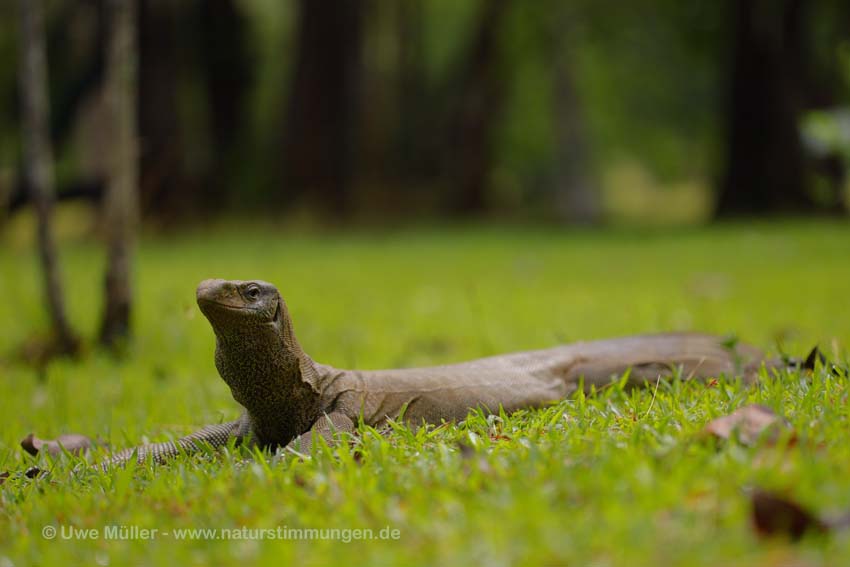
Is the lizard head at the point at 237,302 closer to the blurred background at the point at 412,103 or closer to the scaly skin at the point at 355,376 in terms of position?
the scaly skin at the point at 355,376

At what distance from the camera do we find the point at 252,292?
3.46 meters

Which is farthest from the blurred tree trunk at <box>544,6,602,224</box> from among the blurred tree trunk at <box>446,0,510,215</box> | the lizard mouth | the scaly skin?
the lizard mouth

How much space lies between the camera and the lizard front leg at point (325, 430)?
3.40m

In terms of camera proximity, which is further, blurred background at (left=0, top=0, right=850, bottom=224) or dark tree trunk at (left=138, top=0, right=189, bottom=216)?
blurred background at (left=0, top=0, right=850, bottom=224)

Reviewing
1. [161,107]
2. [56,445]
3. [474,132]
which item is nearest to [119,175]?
[56,445]

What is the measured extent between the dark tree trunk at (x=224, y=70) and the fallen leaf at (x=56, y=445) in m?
18.9

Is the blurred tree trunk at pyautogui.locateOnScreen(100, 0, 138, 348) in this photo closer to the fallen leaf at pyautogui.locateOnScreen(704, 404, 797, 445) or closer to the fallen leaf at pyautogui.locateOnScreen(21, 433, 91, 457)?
the fallen leaf at pyautogui.locateOnScreen(21, 433, 91, 457)

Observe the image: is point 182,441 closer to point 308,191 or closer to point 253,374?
point 253,374

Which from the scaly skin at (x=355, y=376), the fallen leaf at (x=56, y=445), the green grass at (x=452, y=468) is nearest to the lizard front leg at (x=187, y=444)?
the scaly skin at (x=355, y=376)

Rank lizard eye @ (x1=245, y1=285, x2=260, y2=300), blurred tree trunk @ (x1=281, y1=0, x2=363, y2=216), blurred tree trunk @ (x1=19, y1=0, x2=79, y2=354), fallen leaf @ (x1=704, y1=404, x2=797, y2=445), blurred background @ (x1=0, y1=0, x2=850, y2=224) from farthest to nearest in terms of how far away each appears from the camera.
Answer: blurred tree trunk @ (x1=281, y1=0, x2=363, y2=216) < blurred background @ (x1=0, y1=0, x2=850, y2=224) < blurred tree trunk @ (x1=19, y1=0, x2=79, y2=354) < lizard eye @ (x1=245, y1=285, x2=260, y2=300) < fallen leaf @ (x1=704, y1=404, x2=797, y2=445)

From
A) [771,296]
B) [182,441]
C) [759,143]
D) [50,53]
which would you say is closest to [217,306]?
[182,441]

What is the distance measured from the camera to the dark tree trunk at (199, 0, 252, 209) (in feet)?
74.8

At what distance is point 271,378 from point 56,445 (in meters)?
1.14

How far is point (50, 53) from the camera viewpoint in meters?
21.2
